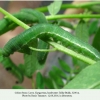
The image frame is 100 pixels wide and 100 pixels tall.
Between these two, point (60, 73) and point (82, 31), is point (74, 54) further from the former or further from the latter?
point (60, 73)

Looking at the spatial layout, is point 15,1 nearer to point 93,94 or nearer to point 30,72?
point 30,72

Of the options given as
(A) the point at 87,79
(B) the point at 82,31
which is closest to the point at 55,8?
(B) the point at 82,31

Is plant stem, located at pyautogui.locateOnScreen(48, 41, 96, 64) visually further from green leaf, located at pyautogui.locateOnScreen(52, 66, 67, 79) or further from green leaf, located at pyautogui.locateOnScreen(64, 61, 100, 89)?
green leaf, located at pyautogui.locateOnScreen(52, 66, 67, 79)

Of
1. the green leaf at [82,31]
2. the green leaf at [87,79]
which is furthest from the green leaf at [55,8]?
the green leaf at [87,79]

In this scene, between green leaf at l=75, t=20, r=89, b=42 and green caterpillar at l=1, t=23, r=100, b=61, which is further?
Answer: green leaf at l=75, t=20, r=89, b=42

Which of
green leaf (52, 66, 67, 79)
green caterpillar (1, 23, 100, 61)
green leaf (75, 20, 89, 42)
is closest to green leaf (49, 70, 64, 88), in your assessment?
green leaf (52, 66, 67, 79)

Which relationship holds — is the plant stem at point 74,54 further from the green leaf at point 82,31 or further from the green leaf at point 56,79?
the green leaf at point 56,79
